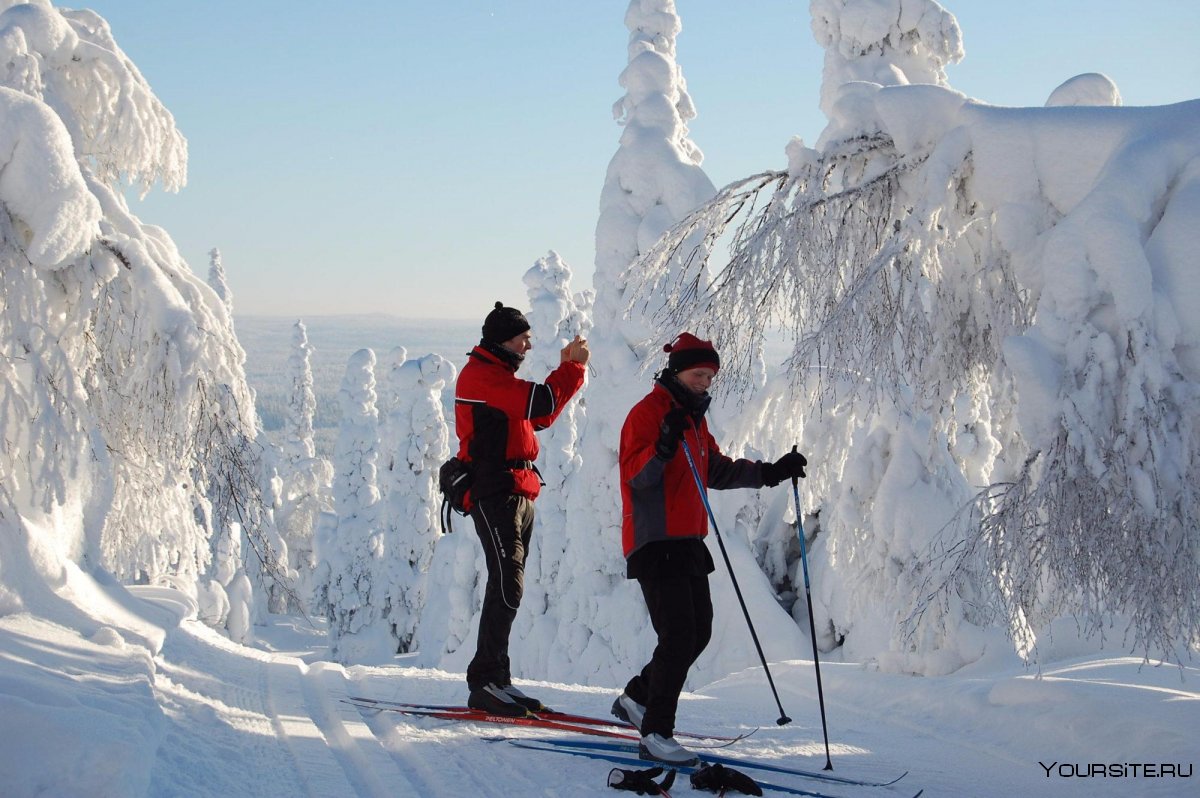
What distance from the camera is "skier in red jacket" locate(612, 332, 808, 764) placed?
443cm

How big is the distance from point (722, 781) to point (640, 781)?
349 millimetres

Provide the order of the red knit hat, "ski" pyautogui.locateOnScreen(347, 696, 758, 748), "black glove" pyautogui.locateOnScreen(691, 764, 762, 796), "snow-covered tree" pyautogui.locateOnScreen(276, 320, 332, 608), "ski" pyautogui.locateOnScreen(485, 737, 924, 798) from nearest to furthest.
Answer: "black glove" pyautogui.locateOnScreen(691, 764, 762, 796) < "ski" pyautogui.locateOnScreen(485, 737, 924, 798) < the red knit hat < "ski" pyautogui.locateOnScreen(347, 696, 758, 748) < "snow-covered tree" pyautogui.locateOnScreen(276, 320, 332, 608)

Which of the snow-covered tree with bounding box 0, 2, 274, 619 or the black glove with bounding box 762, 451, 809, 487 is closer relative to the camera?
the black glove with bounding box 762, 451, 809, 487

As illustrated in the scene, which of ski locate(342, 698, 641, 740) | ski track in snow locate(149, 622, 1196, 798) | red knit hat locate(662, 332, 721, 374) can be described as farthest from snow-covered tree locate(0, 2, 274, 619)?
red knit hat locate(662, 332, 721, 374)

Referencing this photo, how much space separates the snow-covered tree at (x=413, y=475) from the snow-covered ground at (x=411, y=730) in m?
29.0

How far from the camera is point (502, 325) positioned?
5.64 meters

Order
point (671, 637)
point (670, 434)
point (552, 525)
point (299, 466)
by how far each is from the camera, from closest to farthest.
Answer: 1. point (670, 434)
2. point (671, 637)
3. point (552, 525)
4. point (299, 466)

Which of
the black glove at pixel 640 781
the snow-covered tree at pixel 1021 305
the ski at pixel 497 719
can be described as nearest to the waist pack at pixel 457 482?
the ski at pixel 497 719

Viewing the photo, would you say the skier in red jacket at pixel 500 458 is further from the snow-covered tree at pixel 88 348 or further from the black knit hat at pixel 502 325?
the snow-covered tree at pixel 88 348

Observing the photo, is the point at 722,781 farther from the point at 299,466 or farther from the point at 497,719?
the point at 299,466

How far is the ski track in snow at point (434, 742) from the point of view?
13.5 feet

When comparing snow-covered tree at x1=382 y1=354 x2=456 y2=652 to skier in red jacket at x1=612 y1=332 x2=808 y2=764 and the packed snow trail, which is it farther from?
skier in red jacket at x1=612 y1=332 x2=808 y2=764

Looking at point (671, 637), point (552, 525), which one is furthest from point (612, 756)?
point (552, 525)

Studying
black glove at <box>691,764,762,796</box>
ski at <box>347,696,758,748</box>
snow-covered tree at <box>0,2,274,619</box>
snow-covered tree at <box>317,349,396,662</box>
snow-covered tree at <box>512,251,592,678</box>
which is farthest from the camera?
snow-covered tree at <box>317,349,396,662</box>
